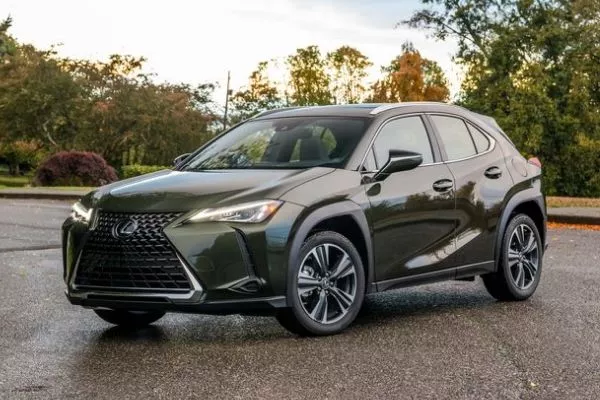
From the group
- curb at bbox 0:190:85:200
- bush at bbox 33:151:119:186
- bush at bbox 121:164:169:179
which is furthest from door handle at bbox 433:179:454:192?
bush at bbox 121:164:169:179

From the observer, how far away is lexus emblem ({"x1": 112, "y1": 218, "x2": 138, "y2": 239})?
705 centimetres

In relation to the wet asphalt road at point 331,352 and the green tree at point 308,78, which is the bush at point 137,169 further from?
the wet asphalt road at point 331,352

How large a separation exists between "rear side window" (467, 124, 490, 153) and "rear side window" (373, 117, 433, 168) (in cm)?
70

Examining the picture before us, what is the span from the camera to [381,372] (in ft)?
21.0

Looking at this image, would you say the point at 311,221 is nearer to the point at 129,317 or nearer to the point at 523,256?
the point at 129,317

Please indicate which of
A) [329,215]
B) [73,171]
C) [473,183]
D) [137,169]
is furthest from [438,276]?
[137,169]

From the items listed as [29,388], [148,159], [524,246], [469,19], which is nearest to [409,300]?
[524,246]

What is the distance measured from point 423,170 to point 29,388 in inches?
140

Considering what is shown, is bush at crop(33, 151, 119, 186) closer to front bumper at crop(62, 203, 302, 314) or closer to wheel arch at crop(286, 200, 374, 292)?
wheel arch at crop(286, 200, 374, 292)

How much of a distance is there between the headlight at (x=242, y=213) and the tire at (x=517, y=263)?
2760 mm

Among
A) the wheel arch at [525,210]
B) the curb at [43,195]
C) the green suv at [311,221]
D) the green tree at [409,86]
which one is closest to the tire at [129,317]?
the green suv at [311,221]

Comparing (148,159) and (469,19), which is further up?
(469,19)

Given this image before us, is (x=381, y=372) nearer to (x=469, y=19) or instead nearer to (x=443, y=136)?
(x=443, y=136)

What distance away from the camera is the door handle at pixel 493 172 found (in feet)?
29.5
